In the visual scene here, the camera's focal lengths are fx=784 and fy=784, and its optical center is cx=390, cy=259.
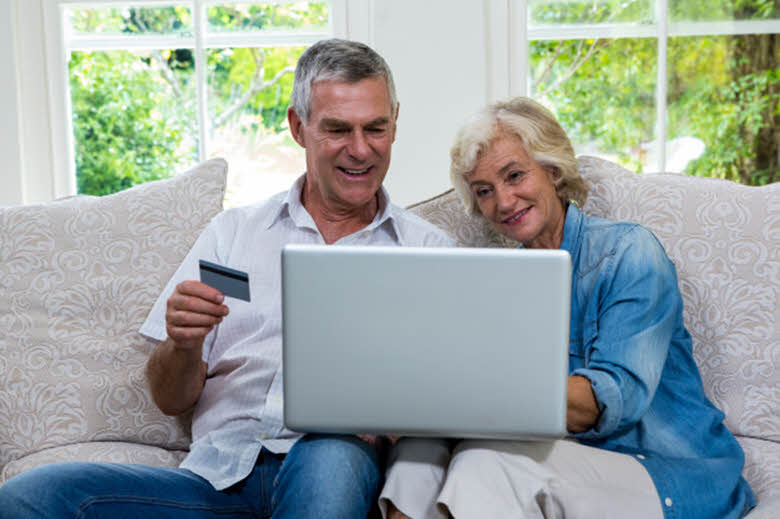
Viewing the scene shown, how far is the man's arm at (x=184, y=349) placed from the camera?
1224mm

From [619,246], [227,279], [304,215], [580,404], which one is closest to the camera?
[227,279]

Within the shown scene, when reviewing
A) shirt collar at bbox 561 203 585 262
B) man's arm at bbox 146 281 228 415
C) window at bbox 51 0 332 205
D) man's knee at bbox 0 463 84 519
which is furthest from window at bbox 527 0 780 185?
man's knee at bbox 0 463 84 519

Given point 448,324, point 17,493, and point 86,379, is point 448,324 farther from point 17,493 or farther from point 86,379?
point 86,379

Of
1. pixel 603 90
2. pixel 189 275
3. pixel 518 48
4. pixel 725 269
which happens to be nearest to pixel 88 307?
pixel 189 275

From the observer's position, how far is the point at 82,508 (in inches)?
45.6

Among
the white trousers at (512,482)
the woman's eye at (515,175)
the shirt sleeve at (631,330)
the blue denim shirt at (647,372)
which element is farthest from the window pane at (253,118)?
the white trousers at (512,482)

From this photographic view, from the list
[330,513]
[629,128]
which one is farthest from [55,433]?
[629,128]

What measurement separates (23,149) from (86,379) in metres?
1.11

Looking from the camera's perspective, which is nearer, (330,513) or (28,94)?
(330,513)

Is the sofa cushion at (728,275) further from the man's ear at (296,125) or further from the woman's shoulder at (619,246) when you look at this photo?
the man's ear at (296,125)

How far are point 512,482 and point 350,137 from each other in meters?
0.78

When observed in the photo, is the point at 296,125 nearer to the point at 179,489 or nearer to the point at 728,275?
the point at 179,489

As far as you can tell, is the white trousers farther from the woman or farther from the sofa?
the sofa

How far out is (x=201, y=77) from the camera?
Result: 7.82 ft
